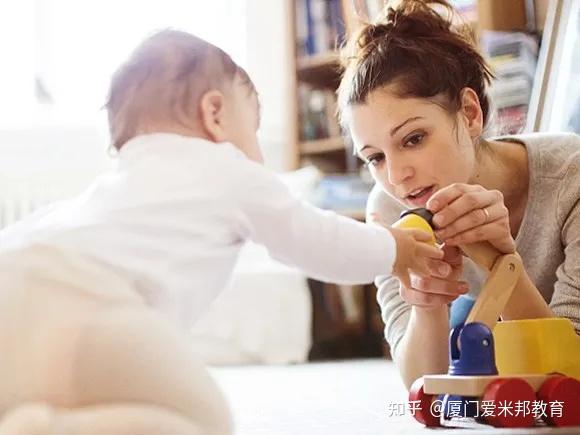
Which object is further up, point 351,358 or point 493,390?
point 493,390

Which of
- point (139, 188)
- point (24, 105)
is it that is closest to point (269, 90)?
point (24, 105)

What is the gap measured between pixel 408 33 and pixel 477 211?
1.11 feet

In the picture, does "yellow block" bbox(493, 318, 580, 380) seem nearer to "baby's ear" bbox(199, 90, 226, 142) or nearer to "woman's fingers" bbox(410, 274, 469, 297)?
"woman's fingers" bbox(410, 274, 469, 297)

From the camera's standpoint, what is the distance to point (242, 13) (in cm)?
332

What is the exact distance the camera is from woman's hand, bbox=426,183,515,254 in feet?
3.27

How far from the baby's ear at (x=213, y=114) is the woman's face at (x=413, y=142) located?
14.9 inches

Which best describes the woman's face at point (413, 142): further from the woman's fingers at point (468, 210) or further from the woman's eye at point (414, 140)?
the woman's fingers at point (468, 210)

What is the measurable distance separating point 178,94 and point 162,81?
0.06ft

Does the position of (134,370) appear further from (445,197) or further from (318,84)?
(318,84)

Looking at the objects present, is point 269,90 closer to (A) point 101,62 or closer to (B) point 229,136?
(A) point 101,62

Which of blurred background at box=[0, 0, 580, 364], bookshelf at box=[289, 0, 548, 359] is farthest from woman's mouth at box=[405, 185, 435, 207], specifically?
bookshelf at box=[289, 0, 548, 359]

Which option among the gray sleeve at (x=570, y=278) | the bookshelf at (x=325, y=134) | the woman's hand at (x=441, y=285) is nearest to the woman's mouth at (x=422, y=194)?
the woman's hand at (x=441, y=285)

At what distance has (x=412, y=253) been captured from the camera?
866 mm

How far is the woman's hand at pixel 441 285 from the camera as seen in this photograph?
1.06m
